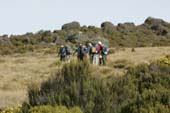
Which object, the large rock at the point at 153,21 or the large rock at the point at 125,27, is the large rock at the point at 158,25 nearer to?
the large rock at the point at 153,21

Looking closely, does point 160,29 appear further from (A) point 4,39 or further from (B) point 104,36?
(A) point 4,39

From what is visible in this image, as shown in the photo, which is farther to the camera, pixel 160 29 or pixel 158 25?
pixel 158 25

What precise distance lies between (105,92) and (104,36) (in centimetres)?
7921

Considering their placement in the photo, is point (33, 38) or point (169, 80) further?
point (33, 38)

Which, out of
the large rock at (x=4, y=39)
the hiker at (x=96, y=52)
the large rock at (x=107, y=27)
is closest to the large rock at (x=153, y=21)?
the large rock at (x=107, y=27)

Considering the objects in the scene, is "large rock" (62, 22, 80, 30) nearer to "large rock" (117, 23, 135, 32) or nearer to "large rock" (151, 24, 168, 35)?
"large rock" (117, 23, 135, 32)

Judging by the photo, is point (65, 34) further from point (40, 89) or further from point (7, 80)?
point (40, 89)

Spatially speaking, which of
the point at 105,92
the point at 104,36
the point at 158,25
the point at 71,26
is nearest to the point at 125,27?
the point at 158,25

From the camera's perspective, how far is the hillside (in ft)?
268

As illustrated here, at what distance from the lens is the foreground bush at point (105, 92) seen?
10945mm

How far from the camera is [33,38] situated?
3580 inches

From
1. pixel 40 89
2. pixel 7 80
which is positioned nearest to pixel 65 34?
pixel 7 80

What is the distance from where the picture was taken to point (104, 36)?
91.6 m

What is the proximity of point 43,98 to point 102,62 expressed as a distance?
19.6 m
